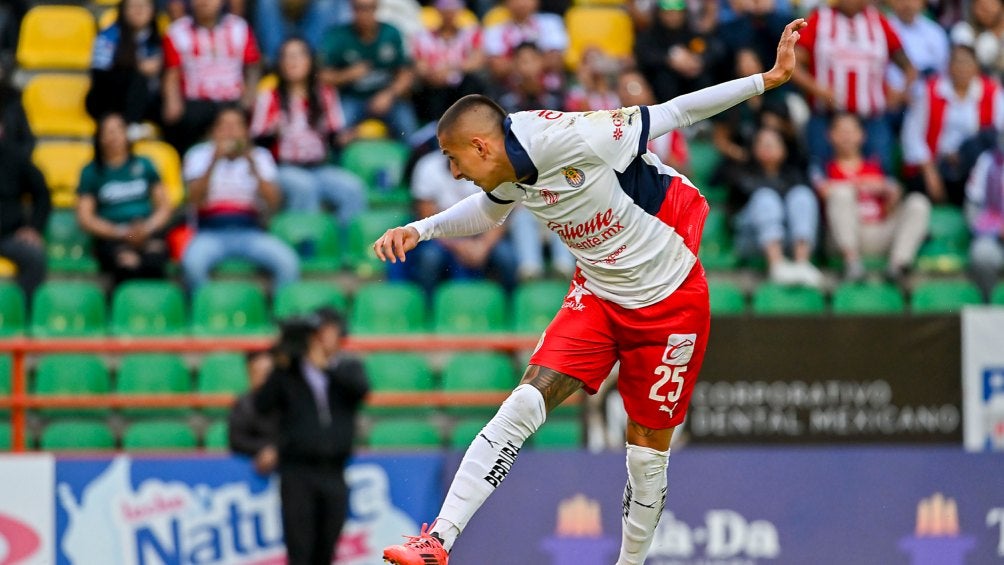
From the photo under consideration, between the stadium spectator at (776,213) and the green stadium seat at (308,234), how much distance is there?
3.43 meters

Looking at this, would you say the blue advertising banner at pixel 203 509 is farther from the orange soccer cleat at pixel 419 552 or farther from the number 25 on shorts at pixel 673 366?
the orange soccer cleat at pixel 419 552

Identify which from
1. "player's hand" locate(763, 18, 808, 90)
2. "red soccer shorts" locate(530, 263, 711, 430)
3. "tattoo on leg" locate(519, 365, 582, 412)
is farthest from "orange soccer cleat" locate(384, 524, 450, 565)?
"player's hand" locate(763, 18, 808, 90)

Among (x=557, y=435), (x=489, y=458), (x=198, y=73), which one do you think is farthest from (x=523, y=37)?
(x=489, y=458)

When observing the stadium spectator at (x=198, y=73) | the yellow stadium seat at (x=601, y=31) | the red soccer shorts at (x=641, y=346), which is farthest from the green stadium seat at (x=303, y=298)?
the red soccer shorts at (x=641, y=346)

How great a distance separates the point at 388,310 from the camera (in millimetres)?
11992

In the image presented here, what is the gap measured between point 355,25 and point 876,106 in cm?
476

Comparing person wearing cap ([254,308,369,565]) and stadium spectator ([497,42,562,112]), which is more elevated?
stadium spectator ([497,42,562,112])

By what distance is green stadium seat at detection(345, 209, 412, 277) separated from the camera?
495 inches

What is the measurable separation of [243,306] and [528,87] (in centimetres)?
306

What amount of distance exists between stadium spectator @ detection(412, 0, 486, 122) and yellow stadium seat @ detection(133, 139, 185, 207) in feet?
7.18

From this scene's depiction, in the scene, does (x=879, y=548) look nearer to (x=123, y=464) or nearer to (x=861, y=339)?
(x=861, y=339)

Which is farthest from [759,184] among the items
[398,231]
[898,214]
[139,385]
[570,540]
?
[398,231]

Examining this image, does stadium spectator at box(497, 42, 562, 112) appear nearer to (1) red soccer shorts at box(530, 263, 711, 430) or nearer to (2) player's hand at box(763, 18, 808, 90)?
(1) red soccer shorts at box(530, 263, 711, 430)

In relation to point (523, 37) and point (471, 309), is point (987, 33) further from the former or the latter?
point (471, 309)
